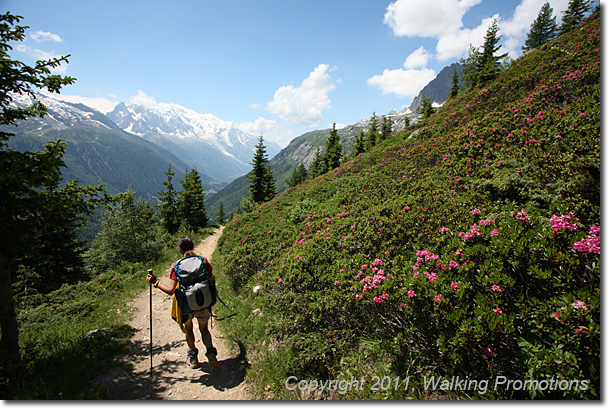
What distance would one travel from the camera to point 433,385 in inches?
113

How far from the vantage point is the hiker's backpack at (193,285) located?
409 cm

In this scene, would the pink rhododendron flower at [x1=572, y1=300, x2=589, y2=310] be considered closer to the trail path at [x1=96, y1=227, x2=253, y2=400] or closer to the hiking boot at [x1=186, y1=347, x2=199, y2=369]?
the trail path at [x1=96, y1=227, x2=253, y2=400]

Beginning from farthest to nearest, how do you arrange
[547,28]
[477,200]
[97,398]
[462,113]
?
[547,28]
[462,113]
[477,200]
[97,398]

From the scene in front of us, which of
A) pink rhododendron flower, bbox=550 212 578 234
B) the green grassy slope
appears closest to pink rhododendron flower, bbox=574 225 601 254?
the green grassy slope

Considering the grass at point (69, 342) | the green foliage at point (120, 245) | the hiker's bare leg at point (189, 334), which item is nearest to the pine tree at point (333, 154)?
the green foliage at point (120, 245)

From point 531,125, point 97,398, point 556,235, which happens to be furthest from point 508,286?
point 531,125

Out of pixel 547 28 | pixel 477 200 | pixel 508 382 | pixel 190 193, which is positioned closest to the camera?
pixel 508 382

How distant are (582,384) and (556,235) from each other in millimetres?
1631

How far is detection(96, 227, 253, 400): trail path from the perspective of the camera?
3.89 metres

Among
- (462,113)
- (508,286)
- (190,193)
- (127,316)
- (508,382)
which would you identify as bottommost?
(127,316)

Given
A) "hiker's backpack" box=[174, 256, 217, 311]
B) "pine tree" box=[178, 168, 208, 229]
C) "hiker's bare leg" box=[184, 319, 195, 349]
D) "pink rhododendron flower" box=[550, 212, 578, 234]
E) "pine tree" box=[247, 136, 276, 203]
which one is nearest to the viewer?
"pink rhododendron flower" box=[550, 212, 578, 234]

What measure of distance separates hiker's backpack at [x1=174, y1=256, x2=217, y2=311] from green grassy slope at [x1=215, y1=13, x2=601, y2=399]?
159 cm

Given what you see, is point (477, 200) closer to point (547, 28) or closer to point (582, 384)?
point (582, 384)

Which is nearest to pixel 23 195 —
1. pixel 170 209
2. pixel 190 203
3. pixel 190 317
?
pixel 190 317
